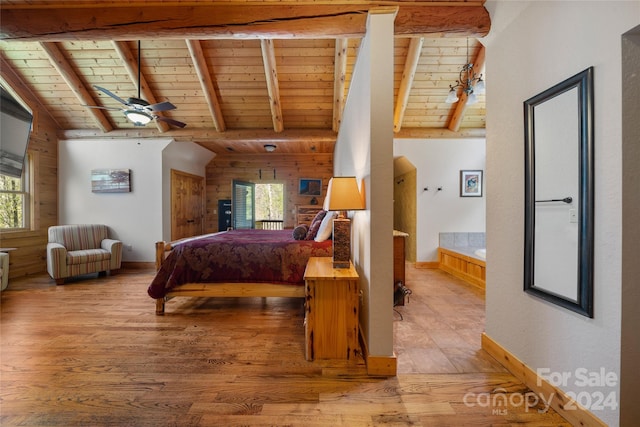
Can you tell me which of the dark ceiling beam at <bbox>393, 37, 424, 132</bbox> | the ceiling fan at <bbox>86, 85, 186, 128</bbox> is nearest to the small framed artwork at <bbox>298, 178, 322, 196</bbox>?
the dark ceiling beam at <bbox>393, 37, 424, 132</bbox>

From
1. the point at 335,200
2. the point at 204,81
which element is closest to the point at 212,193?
the point at 204,81

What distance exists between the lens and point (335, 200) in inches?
77.2

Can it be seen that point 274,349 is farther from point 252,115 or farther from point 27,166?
point 27,166

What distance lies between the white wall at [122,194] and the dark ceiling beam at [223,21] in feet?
9.33

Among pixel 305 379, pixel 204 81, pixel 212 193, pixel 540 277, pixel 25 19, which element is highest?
pixel 204 81

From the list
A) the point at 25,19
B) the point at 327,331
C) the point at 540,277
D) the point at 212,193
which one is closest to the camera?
the point at 540,277

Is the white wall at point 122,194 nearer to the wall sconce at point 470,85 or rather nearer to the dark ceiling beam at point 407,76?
the dark ceiling beam at point 407,76

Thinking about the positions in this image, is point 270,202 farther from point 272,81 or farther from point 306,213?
point 272,81

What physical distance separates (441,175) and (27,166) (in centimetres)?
740

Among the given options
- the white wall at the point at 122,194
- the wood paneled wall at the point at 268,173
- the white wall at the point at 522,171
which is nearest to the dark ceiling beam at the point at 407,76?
the white wall at the point at 522,171

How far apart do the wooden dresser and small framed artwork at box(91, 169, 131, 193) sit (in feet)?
12.0

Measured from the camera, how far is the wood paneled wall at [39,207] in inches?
164

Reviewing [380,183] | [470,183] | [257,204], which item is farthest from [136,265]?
[470,183]

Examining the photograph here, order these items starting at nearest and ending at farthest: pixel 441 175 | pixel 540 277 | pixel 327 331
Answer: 1. pixel 540 277
2. pixel 327 331
3. pixel 441 175
